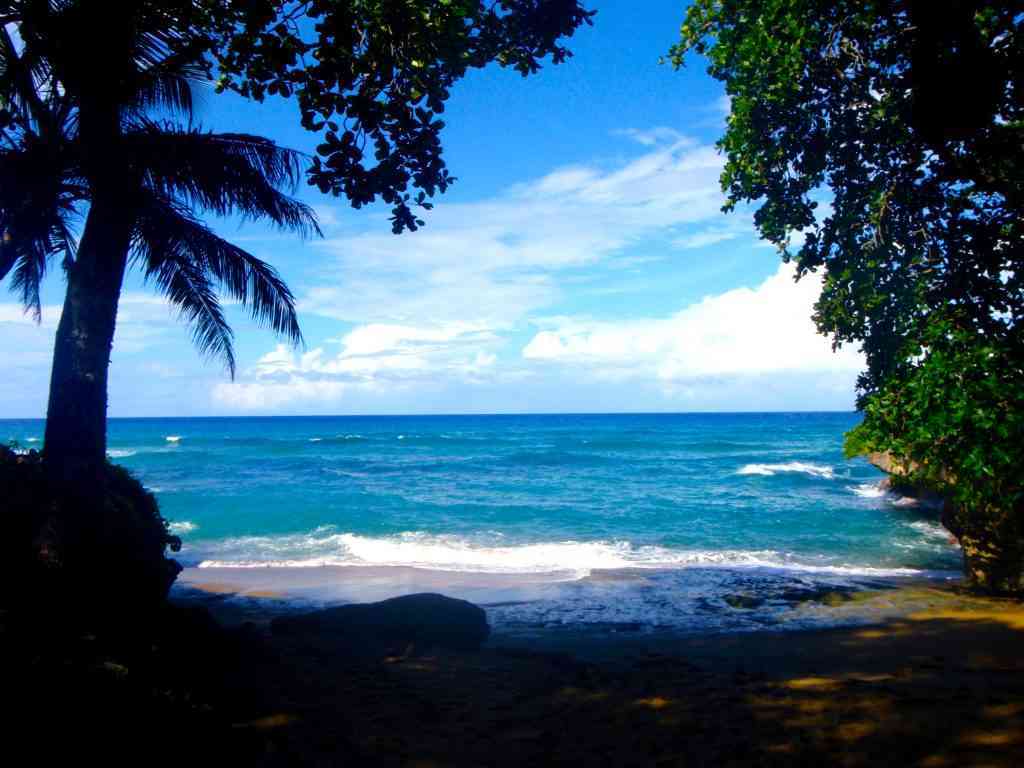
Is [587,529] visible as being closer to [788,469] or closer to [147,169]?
[147,169]

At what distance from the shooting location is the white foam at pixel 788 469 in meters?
33.2

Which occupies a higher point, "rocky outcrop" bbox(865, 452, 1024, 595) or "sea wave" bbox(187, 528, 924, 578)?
"rocky outcrop" bbox(865, 452, 1024, 595)

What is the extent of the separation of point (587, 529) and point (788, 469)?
779 inches

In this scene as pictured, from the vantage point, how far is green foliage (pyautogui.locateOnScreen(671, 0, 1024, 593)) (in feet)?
21.4

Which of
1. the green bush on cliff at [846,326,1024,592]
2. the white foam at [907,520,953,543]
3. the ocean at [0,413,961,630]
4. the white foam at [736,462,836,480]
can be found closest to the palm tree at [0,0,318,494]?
the ocean at [0,413,961,630]

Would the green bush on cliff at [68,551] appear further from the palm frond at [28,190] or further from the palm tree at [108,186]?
the palm frond at [28,190]

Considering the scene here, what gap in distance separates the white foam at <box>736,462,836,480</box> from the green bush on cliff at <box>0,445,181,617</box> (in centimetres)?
2973

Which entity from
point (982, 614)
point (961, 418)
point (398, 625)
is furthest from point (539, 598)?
point (961, 418)

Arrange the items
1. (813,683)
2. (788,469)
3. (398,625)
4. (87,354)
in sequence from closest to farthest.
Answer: (813,683) → (87,354) → (398,625) → (788,469)

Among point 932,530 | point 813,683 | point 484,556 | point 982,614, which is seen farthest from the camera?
point 932,530

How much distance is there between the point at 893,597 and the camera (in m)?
10.5

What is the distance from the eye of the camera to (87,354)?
7113mm

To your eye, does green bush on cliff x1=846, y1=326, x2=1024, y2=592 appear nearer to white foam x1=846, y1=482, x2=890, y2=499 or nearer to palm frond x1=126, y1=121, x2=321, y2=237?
palm frond x1=126, y1=121, x2=321, y2=237

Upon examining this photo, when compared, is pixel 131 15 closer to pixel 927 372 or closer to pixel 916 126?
pixel 916 126
